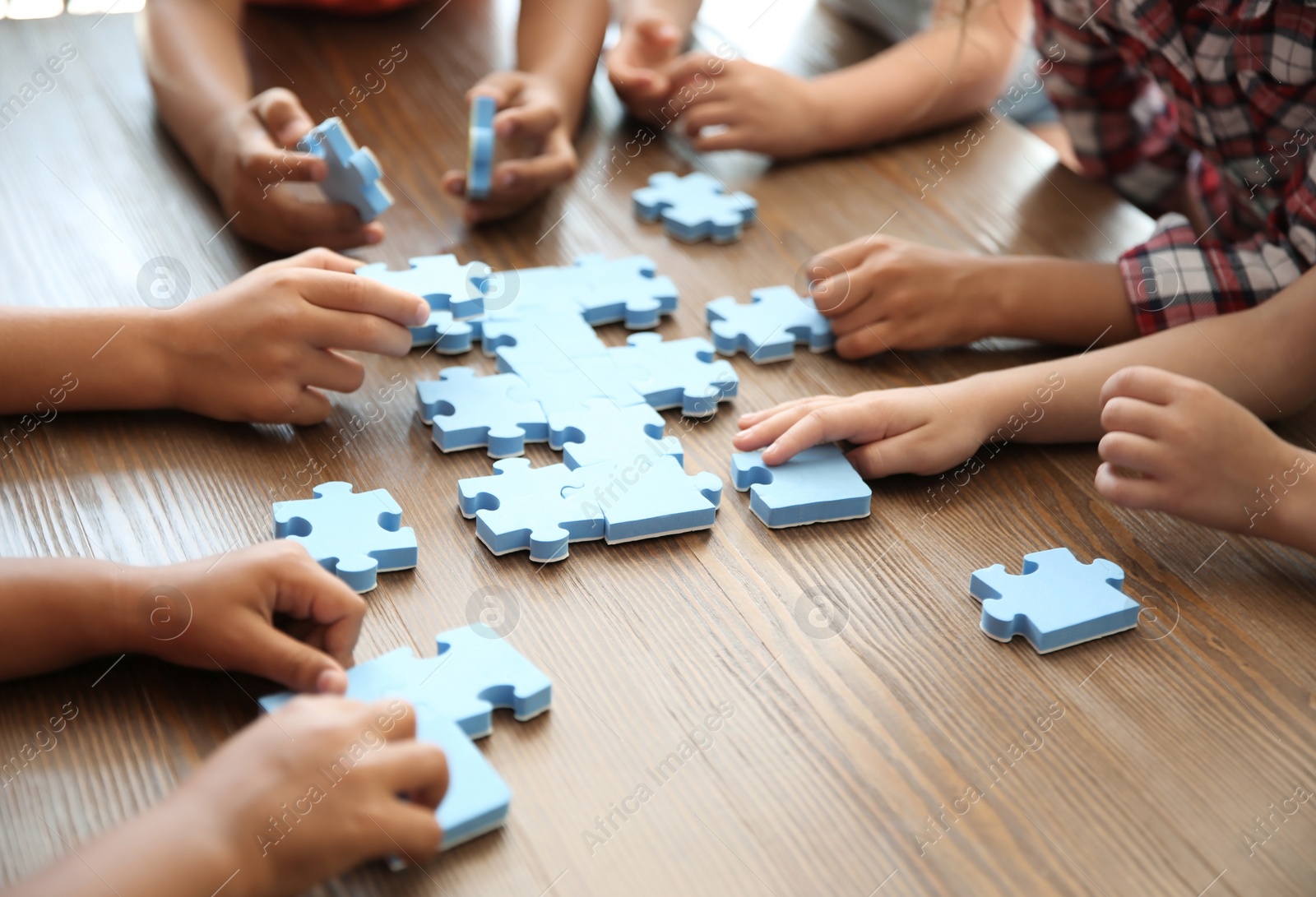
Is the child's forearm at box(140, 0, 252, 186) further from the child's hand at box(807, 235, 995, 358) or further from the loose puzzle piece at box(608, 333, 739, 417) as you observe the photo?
the child's hand at box(807, 235, 995, 358)

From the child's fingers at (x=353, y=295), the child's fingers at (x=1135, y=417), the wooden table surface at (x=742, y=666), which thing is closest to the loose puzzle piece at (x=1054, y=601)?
the wooden table surface at (x=742, y=666)

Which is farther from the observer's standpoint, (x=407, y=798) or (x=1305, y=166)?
(x=1305, y=166)

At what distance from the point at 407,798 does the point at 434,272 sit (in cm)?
68

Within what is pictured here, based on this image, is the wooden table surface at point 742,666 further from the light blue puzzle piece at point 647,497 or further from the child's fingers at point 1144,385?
the child's fingers at point 1144,385

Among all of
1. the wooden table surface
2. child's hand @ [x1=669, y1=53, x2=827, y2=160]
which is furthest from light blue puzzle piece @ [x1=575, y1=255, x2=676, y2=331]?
child's hand @ [x1=669, y1=53, x2=827, y2=160]

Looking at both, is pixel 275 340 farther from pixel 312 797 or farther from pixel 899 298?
pixel 899 298

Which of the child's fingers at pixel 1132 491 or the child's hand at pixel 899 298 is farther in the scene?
the child's hand at pixel 899 298

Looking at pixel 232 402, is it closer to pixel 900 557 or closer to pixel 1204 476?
Answer: pixel 900 557

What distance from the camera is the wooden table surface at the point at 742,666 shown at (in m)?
0.76

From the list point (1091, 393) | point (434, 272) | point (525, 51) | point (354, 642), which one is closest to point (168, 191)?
point (434, 272)

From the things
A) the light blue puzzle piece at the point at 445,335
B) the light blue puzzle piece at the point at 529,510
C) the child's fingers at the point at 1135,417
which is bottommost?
the child's fingers at the point at 1135,417

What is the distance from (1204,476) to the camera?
102 centimetres

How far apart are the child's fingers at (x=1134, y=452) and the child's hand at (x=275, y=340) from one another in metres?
0.68

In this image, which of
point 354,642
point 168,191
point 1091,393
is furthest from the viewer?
point 168,191
